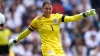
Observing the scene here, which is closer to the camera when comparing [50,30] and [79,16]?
[79,16]

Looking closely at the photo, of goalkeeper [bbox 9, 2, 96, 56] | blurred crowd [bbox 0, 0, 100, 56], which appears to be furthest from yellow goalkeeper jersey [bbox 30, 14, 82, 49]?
blurred crowd [bbox 0, 0, 100, 56]

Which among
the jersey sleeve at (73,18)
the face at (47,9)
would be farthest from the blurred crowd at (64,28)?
the jersey sleeve at (73,18)

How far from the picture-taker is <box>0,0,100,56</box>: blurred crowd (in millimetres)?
18156

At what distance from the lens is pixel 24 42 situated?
18.6m

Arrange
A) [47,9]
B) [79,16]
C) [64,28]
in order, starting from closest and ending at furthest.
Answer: [79,16], [47,9], [64,28]

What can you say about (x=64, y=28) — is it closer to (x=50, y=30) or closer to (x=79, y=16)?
(x=50, y=30)

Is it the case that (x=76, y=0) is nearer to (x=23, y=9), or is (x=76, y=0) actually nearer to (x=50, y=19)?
(x=23, y=9)

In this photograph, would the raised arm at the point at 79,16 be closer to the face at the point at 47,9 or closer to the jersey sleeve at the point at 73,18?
the jersey sleeve at the point at 73,18

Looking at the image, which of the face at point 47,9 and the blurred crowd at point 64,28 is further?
the blurred crowd at point 64,28

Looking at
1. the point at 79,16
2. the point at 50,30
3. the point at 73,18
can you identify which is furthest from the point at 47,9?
the point at 79,16

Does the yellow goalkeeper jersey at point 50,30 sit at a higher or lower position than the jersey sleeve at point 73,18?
lower

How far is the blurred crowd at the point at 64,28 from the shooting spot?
715 inches

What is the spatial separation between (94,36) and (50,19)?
5.67m

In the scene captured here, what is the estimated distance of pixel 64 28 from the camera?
61.9 feet
